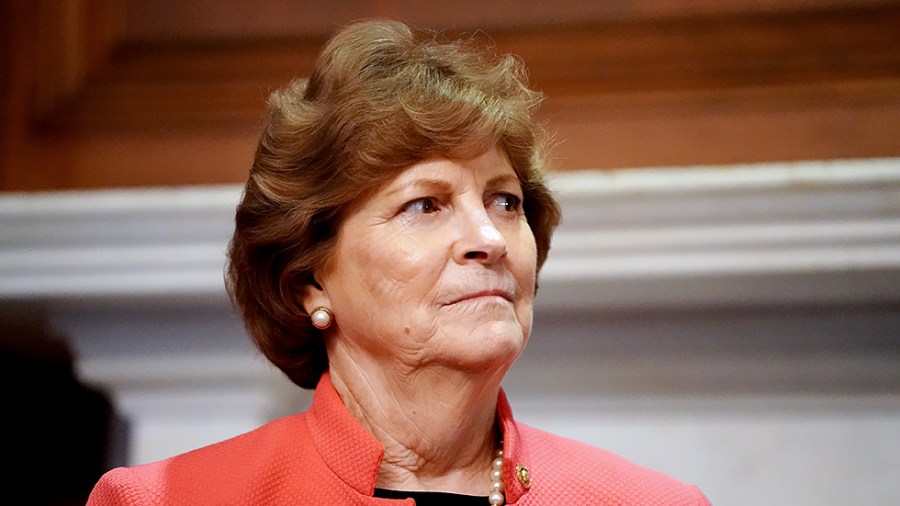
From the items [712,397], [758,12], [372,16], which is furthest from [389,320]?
[758,12]

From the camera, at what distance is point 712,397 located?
1.74m

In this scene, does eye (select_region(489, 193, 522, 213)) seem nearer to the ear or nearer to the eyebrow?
the eyebrow

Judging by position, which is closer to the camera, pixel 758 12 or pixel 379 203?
pixel 379 203

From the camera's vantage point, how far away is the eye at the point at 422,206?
45.1 inches

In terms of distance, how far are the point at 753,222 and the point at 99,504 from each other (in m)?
1.09

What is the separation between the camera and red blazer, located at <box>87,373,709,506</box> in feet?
Answer: 3.75

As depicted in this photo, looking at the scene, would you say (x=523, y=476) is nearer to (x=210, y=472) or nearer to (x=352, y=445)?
(x=352, y=445)

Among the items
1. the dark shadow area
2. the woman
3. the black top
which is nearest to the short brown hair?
the woman

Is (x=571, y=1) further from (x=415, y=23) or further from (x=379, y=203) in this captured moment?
(x=379, y=203)

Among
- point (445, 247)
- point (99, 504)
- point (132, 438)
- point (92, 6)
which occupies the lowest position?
point (99, 504)

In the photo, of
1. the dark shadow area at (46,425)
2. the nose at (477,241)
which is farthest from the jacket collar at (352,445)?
the dark shadow area at (46,425)

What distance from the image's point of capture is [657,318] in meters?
1.74

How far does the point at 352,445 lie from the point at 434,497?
115 millimetres

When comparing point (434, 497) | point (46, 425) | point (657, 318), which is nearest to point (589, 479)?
point (434, 497)
